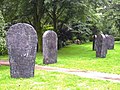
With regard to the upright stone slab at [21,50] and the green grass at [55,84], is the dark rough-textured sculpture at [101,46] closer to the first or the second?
the green grass at [55,84]

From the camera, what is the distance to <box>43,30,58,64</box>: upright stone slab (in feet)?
57.4

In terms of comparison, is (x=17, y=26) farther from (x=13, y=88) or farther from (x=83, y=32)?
(x=83, y=32)

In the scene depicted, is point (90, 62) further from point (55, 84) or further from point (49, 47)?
point (55, 84)

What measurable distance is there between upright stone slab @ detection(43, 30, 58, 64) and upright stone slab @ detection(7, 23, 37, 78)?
5373 millimetres

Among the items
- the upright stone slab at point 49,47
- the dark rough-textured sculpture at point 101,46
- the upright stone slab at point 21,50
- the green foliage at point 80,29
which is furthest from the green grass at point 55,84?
the green foliage at point 80,29

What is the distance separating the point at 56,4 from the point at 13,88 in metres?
16.7

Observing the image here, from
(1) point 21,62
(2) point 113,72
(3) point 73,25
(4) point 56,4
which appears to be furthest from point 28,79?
(3) point 73,25

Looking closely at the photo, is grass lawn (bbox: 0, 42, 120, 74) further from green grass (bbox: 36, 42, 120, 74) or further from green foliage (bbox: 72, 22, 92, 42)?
green foliage (bbox: 72, 22, 92, 42)

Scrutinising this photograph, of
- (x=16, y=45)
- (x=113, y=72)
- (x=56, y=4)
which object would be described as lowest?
(x=113, y=72)

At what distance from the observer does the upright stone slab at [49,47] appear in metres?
17.5

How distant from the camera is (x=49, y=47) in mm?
17734

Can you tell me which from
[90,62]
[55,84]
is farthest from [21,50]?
[90,62]

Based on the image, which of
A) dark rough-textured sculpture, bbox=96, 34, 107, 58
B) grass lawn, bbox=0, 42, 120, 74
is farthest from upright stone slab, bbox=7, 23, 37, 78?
dark rough-textured sculpture, bbox=96, 34, 107, 58

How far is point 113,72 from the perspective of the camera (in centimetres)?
1386
